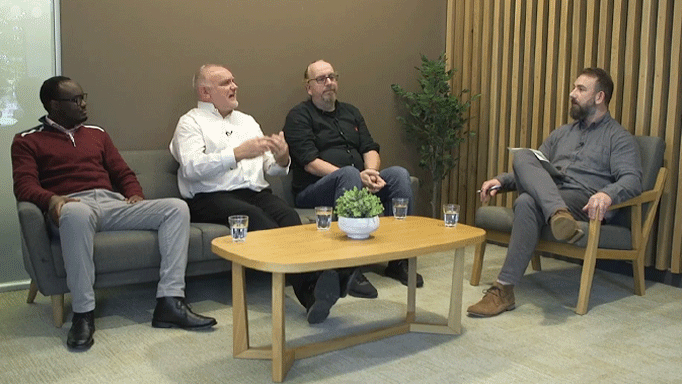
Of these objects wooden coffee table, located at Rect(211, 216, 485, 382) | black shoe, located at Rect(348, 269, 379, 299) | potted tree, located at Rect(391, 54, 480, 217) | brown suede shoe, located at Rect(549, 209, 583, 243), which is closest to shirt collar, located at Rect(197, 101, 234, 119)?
wooden coffee table, located at Rect(211, 216, 485, 382)

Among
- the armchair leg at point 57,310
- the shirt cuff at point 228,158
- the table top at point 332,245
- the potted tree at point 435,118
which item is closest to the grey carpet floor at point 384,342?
the armchair leg at point 57,310

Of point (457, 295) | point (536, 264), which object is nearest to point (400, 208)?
point (457, 295)

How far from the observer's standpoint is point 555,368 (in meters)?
2.84

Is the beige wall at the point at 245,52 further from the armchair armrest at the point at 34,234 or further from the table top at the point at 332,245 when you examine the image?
the table top at the point at 332,245

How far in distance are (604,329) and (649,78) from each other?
178 cm

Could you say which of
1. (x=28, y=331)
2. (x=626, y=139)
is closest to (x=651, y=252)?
(x=626, y=139)

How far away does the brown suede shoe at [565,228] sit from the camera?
348cm

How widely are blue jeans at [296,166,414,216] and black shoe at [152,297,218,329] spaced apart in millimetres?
1241

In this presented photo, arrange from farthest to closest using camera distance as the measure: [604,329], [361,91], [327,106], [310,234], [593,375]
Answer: [361,91], [327,106], [604,329], [310,234], [593,375]

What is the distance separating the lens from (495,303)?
A: 3605 millimetres

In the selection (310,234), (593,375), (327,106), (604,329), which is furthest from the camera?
(327,106)

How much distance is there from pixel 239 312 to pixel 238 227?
0.36 metres

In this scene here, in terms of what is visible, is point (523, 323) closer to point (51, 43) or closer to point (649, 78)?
point (649, 78)

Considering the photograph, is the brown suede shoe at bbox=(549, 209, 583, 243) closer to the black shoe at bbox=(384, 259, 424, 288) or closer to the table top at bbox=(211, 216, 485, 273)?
the table top at bbox=(211, 216, 485, 273)
